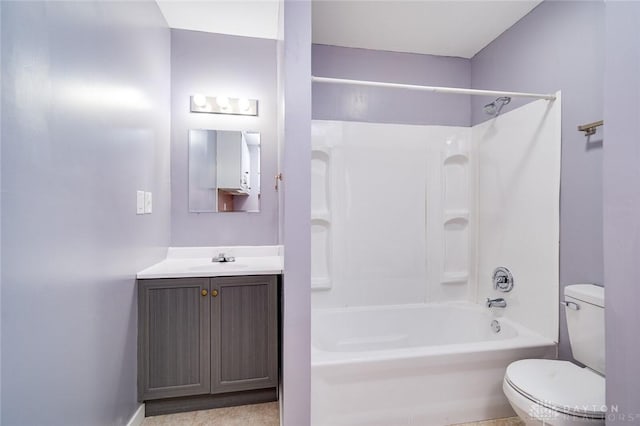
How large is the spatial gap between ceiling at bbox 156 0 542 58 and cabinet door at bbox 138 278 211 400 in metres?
1.80

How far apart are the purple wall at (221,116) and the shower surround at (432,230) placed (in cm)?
39

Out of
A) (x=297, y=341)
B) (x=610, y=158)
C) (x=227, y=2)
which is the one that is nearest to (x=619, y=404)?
(x=610, y=158)

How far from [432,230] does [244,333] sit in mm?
1664

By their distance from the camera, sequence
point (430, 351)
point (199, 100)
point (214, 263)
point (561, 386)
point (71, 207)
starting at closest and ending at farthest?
point (71, 207), point (561, 386), point (430, 351), point (214, 263), point (199, 100)

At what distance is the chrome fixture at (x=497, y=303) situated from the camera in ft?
7.26

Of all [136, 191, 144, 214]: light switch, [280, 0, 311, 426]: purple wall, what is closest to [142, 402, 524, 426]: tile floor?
[280, 0, 311, 426]: purple wall

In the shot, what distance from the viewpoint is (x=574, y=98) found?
1761mm

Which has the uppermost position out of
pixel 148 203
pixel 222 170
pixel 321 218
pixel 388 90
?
pixel 388 90

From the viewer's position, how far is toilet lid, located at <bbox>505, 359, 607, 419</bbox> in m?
1.25

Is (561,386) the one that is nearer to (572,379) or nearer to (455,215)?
(572,379)

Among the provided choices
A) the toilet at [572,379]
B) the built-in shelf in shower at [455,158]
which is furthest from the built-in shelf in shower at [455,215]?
the toilet at [572,379]

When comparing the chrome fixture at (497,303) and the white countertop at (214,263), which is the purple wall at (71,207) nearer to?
the white countertop at (214,263)

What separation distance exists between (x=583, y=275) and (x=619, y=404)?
0.98 meters

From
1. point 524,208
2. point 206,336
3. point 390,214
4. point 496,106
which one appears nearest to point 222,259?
point 206,336
